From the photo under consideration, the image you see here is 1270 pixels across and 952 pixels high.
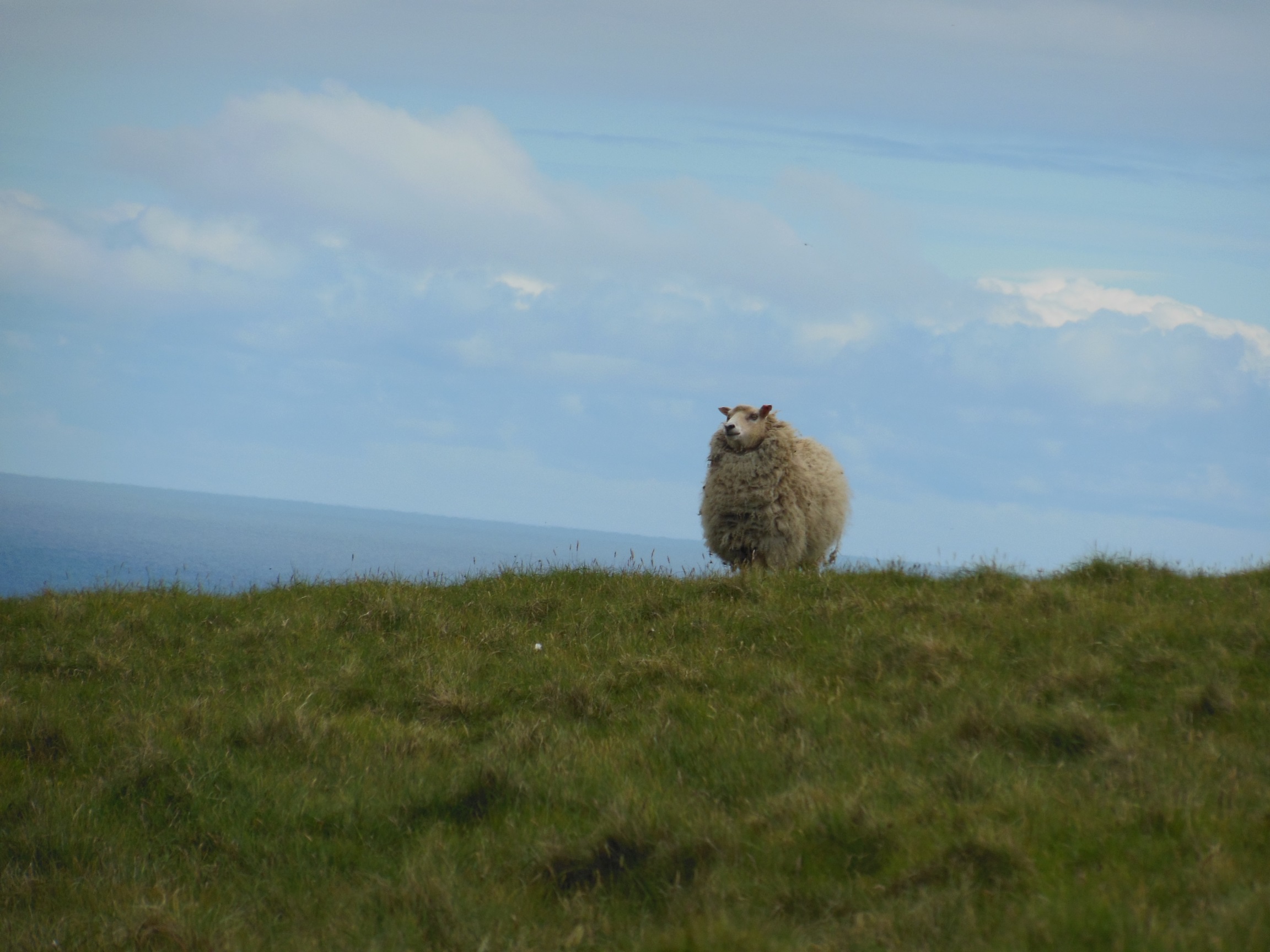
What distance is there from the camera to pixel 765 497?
13.6 metres

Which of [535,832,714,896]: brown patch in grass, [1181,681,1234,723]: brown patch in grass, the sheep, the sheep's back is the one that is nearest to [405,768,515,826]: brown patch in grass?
[535,832,714,896]: brown patch in grass

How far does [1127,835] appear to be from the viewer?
5.23 metres

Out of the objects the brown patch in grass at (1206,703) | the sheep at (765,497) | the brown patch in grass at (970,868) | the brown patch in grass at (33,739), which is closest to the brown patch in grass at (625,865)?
the brown patch in grass at (970,868)

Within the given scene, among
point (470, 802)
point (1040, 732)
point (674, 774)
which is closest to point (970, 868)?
point (1040, 732)

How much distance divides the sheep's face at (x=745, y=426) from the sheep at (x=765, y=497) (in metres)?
0.01

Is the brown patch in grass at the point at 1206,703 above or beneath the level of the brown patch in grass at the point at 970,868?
above

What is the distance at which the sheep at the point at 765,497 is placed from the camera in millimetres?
13609

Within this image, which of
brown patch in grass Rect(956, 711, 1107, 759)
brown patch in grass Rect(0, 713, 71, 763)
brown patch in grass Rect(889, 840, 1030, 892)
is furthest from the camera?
brown patch in grass Rect(0, 713, 71, 763)

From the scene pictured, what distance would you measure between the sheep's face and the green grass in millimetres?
3774

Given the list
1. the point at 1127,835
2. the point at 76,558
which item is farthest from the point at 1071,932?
the point at 76,558

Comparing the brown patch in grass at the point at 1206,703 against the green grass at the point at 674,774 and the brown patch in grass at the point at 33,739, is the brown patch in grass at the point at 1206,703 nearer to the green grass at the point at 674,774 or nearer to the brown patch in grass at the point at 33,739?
the green grass at the point at 674,774

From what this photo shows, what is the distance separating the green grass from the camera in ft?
16.9

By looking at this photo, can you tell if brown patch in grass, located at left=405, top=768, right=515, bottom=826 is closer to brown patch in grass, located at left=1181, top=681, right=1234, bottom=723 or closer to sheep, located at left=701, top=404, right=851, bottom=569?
brown patch in grass, located at left=1181, top=681, right=1234, bottom=723

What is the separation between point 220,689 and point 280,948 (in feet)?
12.5
